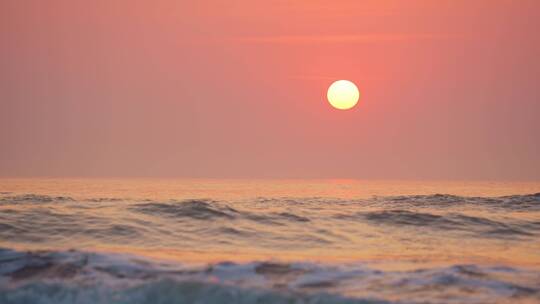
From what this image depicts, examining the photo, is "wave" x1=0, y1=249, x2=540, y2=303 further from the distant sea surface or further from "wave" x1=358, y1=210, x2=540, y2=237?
"wave" x1=358, y1=210, x2=540, y2=237

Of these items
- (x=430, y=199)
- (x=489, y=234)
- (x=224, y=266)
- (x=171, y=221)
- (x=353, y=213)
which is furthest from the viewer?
(x=430, y=199)

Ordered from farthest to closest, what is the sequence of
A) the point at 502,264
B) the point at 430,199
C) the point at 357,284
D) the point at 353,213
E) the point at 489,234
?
the point at 430,199
the point at 353,213
the point at 489,234
the point at 502,264
the point at 357,284

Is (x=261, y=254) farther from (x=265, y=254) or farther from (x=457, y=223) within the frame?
(x=457, y=223)

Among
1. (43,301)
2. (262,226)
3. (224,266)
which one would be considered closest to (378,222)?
(262,226)

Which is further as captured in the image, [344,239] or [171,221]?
[171,221]

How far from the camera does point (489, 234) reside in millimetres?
23250

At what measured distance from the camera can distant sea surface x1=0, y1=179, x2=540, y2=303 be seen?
42.7 feet

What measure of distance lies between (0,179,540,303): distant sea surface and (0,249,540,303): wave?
3 cm

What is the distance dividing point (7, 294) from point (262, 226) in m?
12.5

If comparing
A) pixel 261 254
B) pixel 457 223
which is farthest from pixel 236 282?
pixel 457 223

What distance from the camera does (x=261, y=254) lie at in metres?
18.2

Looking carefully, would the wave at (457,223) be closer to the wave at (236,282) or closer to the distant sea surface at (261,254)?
the distant sea surface at (261,254)

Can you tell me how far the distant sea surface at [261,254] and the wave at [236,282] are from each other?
0.03 m

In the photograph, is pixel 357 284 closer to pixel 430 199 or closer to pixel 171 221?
pixel 171 221
